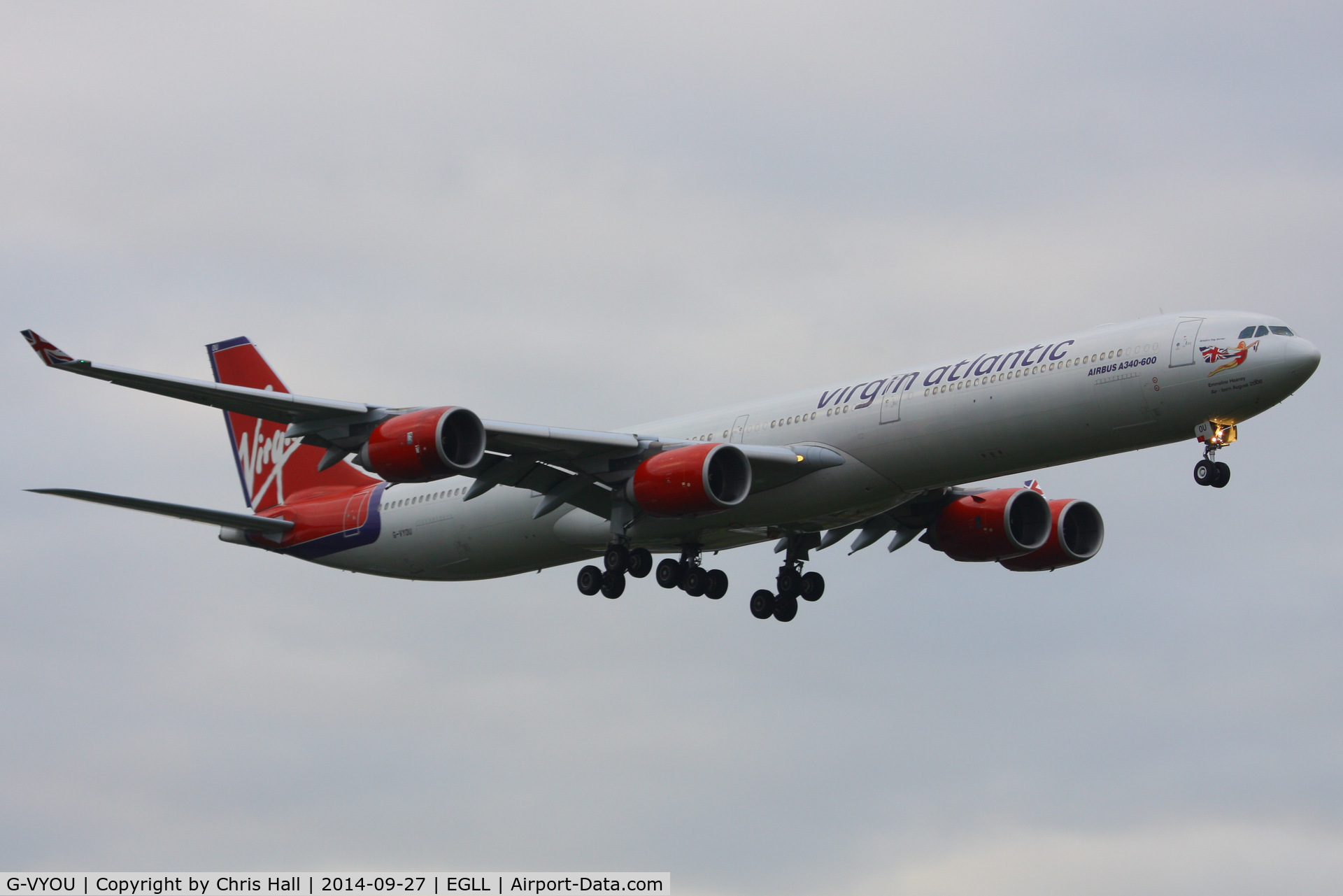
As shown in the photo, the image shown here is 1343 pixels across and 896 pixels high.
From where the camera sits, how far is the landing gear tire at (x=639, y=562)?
1601 inches

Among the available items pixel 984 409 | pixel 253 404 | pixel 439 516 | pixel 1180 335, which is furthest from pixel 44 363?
pixel 1180 335

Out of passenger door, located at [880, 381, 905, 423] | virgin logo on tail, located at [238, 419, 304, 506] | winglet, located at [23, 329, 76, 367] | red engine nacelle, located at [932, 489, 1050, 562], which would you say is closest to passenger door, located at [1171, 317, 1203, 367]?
passenger door, located at [880, 381, 905, 423]

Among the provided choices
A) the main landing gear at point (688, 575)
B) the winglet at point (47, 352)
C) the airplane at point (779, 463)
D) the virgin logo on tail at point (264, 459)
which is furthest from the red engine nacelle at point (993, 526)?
the winglet at point (47, 352)

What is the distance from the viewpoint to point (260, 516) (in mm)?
46375

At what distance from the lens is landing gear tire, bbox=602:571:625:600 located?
134 ft

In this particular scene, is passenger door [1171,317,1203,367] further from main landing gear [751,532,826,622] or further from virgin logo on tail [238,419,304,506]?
virgin logo on tail [238,419,304,506]

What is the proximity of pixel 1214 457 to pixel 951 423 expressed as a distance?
5.59 metres

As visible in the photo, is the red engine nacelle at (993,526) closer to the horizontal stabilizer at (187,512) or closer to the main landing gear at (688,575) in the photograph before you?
the main landing gear at (688,575)

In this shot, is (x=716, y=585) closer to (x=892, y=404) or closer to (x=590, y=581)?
(x=590, y=581)

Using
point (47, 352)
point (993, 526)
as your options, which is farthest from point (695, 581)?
point (47, 352)

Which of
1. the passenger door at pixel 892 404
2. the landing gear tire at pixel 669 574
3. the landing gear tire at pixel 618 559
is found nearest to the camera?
the passenger door at pixel 892 404

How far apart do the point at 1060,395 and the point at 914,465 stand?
375 cm

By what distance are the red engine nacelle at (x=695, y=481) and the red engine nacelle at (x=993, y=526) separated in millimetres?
8871

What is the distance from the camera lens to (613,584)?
41.1 meters
